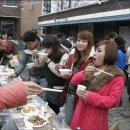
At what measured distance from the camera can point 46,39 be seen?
4461mm

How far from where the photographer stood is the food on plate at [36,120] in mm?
3143

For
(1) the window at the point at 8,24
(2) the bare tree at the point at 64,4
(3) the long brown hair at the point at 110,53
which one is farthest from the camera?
(1) the window at the point at 8,24

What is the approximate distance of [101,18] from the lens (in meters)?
15.8

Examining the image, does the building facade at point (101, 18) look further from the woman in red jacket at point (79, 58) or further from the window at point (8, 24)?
the window at point (8, 24)

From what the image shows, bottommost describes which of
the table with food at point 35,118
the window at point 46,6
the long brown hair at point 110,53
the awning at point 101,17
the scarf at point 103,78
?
the table with food at point 35,118

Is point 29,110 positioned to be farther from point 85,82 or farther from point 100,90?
point 100,90

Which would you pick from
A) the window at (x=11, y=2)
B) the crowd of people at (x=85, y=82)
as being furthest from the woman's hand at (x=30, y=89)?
the window at (x=11, y=2)

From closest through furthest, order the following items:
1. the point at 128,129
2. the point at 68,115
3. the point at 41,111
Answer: the point at 41,111
the point at 68,115
the point at 128,129

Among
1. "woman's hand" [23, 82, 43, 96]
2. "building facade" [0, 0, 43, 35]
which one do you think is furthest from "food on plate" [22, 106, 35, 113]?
"building facade" [0, 0, 43, 35]

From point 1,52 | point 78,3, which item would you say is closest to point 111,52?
point 1,52

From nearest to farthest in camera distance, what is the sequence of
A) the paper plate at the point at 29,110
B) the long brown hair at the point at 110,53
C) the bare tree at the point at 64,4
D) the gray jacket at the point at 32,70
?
1. the long brown hair at the point at 110,53
2. the paper plate at the point at 29,110
3. the gray jacket at the point at 32,70
4. the bare tree at the point at 64,4

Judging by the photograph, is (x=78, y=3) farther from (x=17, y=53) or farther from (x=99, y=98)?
(x=99, y=98)

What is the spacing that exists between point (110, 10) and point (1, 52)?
9.80 metres

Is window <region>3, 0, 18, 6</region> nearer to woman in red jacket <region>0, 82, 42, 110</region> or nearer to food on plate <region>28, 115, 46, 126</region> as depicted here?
food on plate <region>28, 115, 46, 126</region>
